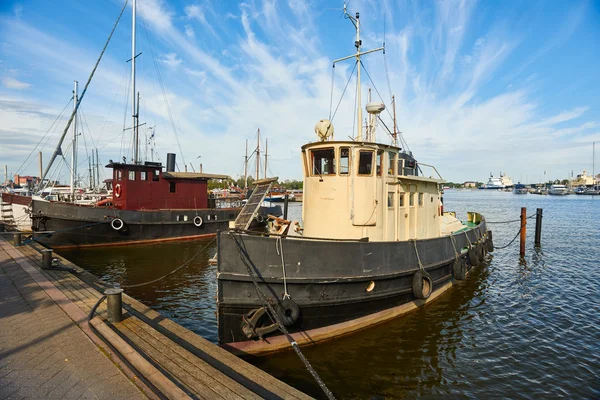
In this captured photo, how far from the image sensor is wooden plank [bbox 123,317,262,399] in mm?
3961

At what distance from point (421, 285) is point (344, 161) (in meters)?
3.98

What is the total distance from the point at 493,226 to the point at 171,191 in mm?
30004

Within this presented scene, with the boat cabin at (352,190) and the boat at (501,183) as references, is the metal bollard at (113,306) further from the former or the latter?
the boat at (501,183)

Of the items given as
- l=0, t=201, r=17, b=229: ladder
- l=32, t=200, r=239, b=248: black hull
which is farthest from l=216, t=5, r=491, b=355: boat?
l=0, t=201, r=17, b=229: ladder

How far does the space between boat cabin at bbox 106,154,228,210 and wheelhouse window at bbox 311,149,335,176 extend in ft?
51.2

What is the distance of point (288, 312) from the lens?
6.84 metres

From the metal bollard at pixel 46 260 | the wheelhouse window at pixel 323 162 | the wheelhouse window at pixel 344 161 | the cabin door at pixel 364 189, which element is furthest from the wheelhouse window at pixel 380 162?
the metal bollard at pixel 46 260

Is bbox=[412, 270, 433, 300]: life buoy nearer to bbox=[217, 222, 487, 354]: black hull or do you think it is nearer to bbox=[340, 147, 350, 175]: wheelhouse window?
bbox=[217, 222, 487, 354]: black hull

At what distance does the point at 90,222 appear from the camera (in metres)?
18.3

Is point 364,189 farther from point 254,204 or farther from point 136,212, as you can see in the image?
point 136,212

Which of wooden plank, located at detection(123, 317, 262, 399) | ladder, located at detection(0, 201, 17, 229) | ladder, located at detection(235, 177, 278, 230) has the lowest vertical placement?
wooden plank, located at detection(123, 317, 262, 399)

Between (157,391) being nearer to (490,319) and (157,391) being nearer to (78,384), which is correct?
(78,384)

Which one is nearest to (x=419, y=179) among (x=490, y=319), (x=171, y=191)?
(x=490, y=319)

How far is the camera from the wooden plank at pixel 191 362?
396 cm
